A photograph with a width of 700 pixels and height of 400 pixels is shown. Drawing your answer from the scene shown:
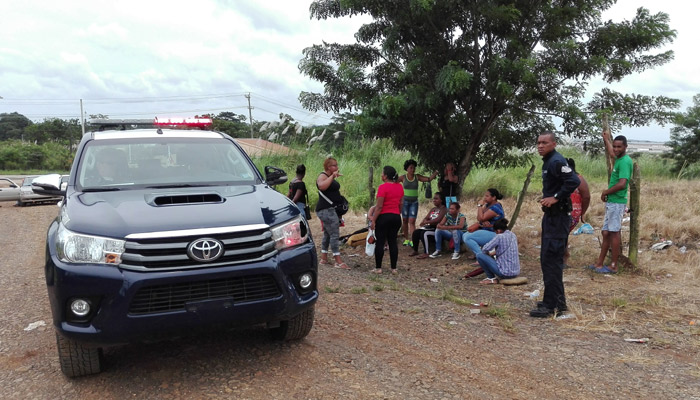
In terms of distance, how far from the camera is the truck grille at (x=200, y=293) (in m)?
3.21

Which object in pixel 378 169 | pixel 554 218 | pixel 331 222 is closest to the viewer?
pixel 554 218

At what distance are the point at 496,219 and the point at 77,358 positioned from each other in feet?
19.6

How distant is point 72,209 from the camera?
3.66 metres

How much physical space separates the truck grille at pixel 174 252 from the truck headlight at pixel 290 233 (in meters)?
0.24

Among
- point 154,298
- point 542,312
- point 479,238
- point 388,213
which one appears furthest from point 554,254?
point 154,298

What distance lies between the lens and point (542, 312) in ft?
17.9

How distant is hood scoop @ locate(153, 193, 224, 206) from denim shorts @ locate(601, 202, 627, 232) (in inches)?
217

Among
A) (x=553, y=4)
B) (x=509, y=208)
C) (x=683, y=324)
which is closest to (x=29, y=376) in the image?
(x=683, y=324)

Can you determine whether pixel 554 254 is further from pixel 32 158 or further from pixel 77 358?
pixel 32 158

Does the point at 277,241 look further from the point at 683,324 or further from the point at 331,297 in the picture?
the point at 683,324

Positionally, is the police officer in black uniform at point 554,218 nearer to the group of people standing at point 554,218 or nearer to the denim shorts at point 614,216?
the group of people standing at point 554,218

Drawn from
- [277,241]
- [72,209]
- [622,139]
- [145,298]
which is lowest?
[145,298]

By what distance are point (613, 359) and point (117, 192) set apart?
168 inches

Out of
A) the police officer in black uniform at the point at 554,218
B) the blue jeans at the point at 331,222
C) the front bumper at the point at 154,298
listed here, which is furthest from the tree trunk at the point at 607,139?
the front bumper at the point at 154,298
